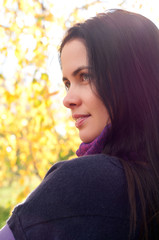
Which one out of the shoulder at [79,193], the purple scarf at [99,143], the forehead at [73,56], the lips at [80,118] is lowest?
the shoulder at [79,193]

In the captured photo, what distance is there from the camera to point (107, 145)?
1.33m

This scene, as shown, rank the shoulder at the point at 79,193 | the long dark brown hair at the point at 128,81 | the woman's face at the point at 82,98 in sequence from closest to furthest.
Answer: the shoulder at the point at 79,193 < the long dark brown hair at the point at 128,81 < the woman's face at the point at 82,98

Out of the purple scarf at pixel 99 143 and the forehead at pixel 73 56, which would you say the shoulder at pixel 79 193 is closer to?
the purple scarf at pixel 99 143

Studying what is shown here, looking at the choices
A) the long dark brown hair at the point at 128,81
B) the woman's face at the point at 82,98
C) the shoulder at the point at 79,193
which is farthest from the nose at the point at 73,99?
the shoulder at the point at 79,193

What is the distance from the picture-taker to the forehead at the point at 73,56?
1.45 metres

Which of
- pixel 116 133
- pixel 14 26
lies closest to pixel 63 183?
pixel 116 133

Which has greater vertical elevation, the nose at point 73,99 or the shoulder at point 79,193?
the nose at point 73,99

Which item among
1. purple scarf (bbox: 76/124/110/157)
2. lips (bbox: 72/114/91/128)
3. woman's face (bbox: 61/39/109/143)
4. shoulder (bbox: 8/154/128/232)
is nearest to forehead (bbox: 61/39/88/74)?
woman's face (bbox: 61/39/109/143)

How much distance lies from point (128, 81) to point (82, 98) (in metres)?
0.20

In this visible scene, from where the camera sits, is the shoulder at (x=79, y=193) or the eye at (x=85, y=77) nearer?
the shoulder at (x=79, y=193)

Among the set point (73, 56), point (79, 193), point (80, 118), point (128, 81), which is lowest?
point (79, 193)

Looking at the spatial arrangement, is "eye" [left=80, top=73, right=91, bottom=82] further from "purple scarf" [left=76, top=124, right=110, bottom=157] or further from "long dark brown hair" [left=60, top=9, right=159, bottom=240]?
"purple scarf" [left=76, top=124, right=110, bottom=157]

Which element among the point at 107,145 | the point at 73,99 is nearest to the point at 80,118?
the point at 73,99

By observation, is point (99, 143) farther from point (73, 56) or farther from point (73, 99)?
point (73, 56)
